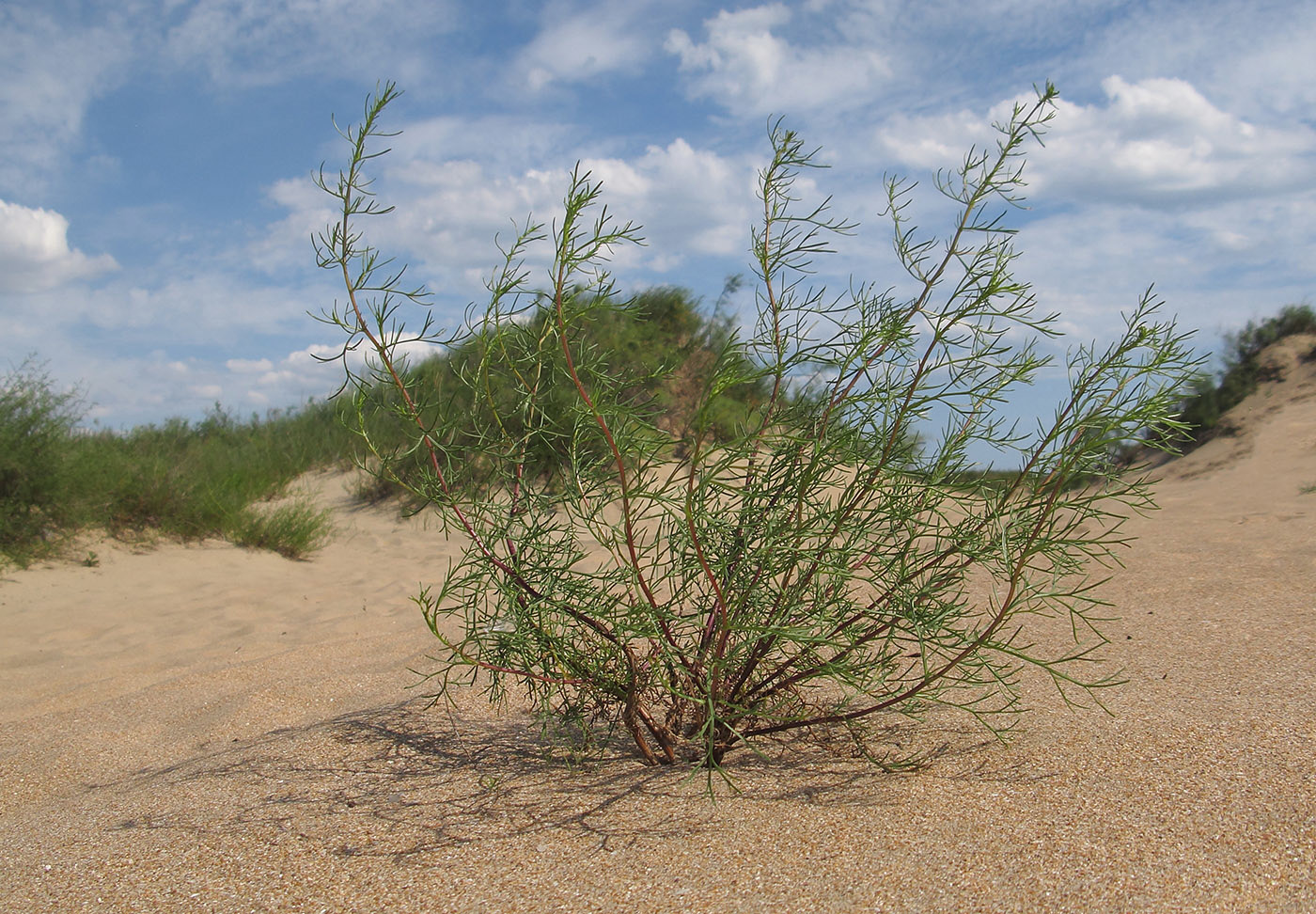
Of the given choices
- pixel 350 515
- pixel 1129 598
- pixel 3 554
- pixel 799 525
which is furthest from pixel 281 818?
pixel 350 515

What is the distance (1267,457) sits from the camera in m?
10.2

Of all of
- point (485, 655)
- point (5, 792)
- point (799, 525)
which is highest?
point (799, 525)

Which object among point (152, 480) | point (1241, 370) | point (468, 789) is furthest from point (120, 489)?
point (1241, 370)

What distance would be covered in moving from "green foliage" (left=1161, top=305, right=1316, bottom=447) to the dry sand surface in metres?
9.17

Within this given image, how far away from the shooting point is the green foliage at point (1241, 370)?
40.1ft

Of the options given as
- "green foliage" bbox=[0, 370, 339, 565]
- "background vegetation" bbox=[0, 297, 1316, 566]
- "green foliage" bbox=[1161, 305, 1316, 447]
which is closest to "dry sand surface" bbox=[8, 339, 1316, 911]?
"background vegetation" bbox=[0, 297, 1316, 566]

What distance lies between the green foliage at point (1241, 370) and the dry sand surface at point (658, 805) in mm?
9171

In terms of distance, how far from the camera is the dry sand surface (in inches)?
74.8

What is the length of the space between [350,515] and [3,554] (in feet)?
12.4

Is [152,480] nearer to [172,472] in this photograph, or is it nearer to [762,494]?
[172,472]

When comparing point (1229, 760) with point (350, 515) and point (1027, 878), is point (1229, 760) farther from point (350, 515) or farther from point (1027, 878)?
point (350, 515)

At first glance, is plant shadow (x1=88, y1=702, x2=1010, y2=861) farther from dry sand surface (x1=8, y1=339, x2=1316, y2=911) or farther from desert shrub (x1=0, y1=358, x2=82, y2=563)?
desert shrub (x1=0, y1=358, x2=82, y2=563)

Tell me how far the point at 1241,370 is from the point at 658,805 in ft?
44.7

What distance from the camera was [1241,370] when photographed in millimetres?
12914
